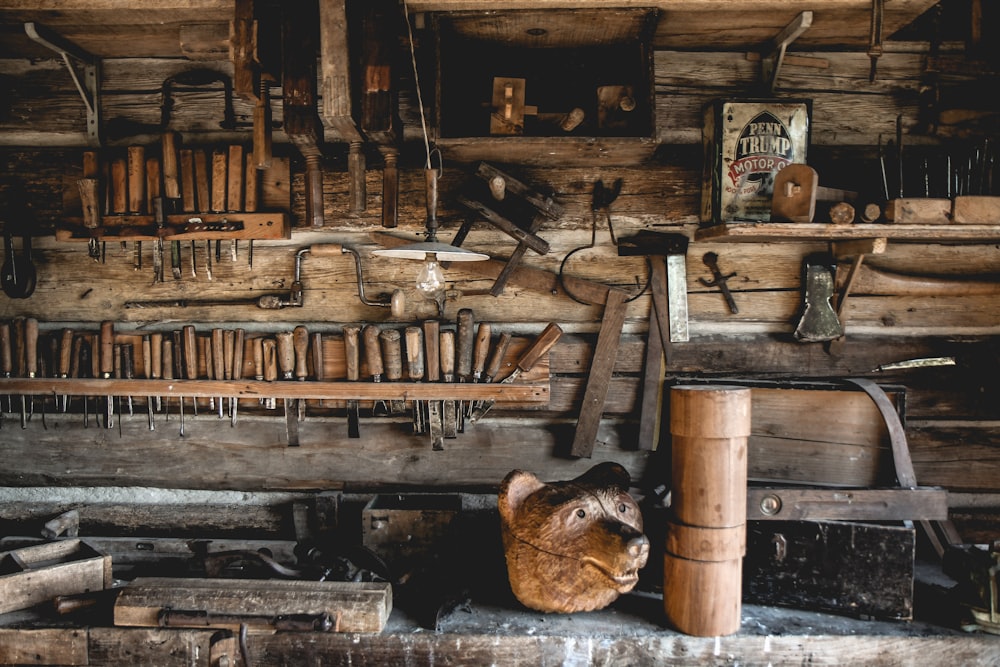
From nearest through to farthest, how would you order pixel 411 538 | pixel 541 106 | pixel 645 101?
1. pixel 645 101
2. pixel 411 538
3. pixel 541 106

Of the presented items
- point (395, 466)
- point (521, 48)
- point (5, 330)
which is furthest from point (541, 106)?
point (5, 330)

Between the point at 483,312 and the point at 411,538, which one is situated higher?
the point at 483,312

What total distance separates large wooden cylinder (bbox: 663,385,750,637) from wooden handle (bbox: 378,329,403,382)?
43.5 inches

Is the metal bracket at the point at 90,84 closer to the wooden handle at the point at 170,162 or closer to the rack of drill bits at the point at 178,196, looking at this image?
the rack of drill bits at the point at 178,196

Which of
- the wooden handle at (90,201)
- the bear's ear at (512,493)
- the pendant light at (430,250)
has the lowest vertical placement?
the bear's ear at (512,493)

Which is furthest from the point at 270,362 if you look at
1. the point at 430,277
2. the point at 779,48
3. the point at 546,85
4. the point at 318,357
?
the point at 779,48

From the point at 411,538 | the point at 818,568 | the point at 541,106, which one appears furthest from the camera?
the point at 541,106

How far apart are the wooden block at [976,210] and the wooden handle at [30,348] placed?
11.5 feet

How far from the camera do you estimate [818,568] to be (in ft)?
7.30

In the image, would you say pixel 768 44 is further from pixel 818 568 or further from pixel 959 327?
pixel 818 568

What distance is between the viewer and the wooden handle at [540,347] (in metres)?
2.65

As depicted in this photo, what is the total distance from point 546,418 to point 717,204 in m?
1.11

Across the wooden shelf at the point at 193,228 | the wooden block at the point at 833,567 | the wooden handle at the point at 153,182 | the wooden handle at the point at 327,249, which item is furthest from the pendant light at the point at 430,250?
the wooden block at the point at 833,567

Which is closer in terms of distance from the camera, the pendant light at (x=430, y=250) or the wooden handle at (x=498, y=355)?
the pendant light at (x=430, y=250)
